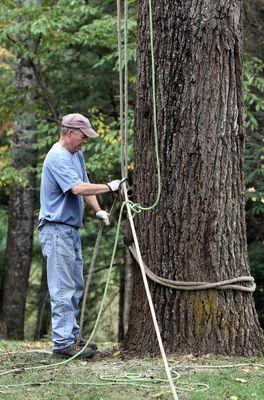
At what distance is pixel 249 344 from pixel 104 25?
20.2 ft

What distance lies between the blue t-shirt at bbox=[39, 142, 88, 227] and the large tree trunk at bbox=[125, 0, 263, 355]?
694mm

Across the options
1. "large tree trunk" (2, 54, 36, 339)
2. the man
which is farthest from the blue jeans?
"large tree trunk" (2, 54, 36, 339)

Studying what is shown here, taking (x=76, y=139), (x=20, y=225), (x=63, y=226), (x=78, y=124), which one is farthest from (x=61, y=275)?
(x=20, y=225)

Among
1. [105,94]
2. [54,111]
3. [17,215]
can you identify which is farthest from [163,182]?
[17,215]

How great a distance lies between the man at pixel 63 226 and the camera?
6027 mm

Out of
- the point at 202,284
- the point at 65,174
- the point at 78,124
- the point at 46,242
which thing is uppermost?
the point at 78,124

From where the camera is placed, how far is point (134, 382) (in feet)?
16.6

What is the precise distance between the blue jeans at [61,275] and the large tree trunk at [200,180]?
662 millimetres

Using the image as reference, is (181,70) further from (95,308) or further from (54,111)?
(95,308)

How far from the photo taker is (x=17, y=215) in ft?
46.0

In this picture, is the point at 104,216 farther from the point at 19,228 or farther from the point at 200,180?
the point at 19,228

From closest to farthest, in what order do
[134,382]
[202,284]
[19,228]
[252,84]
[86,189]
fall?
[134,382], [202,284], [86,189], [252,84], [19,228]

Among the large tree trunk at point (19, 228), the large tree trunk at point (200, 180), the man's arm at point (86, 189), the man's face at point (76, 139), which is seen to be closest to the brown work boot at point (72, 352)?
the large tree trunk at point (200, 180)

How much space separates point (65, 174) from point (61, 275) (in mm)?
806
